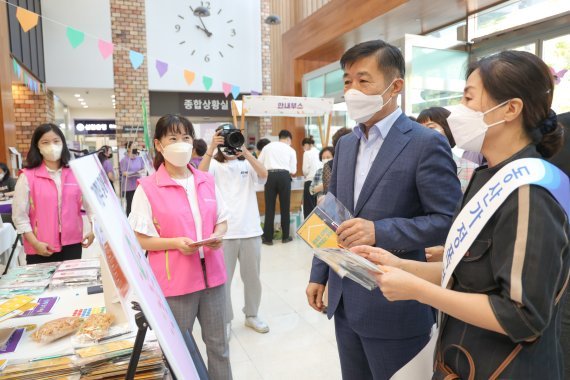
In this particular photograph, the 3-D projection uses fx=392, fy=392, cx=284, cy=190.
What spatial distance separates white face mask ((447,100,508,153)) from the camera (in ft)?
3.04

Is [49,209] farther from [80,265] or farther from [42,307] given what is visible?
[42,307]

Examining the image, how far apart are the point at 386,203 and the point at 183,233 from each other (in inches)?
35.8

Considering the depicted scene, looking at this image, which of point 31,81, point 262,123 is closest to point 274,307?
point 31,81

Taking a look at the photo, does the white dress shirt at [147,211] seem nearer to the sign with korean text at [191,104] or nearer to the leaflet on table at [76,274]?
the leaflet on table at [76,274]

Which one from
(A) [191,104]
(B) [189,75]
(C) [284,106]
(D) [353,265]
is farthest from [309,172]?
(A) [191,104]

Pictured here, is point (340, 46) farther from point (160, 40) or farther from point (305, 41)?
point (160, 40)

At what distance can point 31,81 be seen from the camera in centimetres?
806

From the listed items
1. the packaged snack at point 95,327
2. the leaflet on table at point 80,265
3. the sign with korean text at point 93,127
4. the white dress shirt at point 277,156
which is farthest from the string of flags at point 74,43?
the sign with korean text at point 93,127

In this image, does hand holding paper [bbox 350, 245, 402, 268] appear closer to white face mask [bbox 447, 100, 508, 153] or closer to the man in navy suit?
the man in navy suit

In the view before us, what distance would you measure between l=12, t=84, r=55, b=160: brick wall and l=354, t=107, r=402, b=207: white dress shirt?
920 centimetres

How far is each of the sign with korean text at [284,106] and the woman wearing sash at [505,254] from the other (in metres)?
4.85

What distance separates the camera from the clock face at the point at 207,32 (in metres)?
10.2

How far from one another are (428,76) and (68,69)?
8333mm

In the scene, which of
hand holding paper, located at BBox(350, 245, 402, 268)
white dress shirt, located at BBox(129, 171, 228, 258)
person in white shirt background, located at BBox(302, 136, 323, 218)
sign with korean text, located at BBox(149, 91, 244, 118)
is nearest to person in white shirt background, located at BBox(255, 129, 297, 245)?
person in white shirt background, located at BBox(302, 136, 323, 218)
